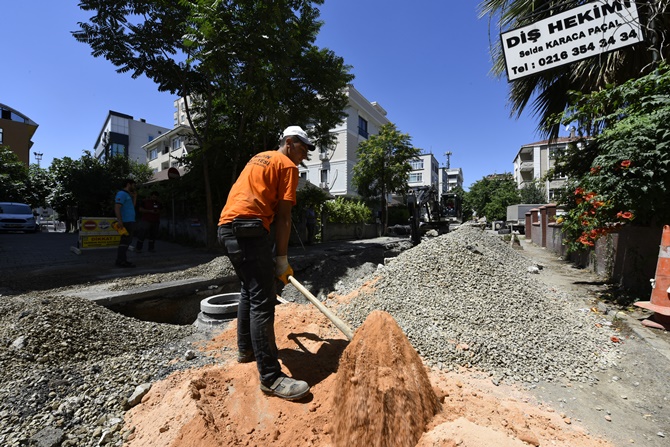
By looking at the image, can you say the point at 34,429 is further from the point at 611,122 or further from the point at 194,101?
the point at 194,101

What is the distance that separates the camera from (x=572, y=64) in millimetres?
5699

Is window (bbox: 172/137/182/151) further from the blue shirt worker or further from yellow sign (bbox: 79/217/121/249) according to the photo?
the blue shirt worker

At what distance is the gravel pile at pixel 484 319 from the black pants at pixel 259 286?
142cm

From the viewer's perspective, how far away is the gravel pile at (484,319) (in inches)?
110

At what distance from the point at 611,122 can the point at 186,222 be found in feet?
42.1

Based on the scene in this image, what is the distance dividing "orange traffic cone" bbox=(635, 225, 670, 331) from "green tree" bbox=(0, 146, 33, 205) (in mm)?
31664

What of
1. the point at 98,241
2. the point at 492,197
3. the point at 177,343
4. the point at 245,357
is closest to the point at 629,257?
the point at 245,357

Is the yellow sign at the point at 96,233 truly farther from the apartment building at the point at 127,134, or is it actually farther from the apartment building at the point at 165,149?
the apartment building at the point at 127,134

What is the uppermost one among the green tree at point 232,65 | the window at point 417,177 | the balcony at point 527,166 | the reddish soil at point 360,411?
the balcony at point 527,166

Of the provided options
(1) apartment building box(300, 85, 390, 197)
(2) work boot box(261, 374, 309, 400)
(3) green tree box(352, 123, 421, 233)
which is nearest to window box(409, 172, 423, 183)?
(1) apartment building box(300, 85, 390, 197)

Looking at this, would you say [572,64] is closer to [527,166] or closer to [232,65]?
[232,65]

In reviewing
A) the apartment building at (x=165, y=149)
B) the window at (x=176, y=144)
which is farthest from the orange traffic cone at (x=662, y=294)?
the window at (x=176, y=144)

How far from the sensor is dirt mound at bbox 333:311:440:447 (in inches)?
66.1

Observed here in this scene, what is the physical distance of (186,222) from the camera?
12602 millimetres
